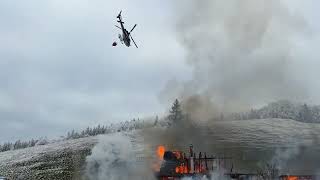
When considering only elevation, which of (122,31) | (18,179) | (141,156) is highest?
(122,31)

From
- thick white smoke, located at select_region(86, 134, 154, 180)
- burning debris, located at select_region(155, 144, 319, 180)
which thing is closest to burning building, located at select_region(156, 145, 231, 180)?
burning debris, located at select_region(155, 144, 319, 180)

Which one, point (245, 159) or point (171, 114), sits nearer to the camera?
point (171, 114)

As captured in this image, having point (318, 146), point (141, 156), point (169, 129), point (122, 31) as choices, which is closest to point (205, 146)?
point (169, 129)

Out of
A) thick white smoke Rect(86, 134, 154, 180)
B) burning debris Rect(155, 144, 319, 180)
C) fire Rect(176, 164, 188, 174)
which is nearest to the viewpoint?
burning debris Rect(155, 144, 319, 180)

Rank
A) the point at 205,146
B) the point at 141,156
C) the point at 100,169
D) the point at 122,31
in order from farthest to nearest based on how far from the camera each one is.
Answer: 1. the point at 205,146
2. the point at 141,156
3. the point at 100,169
4. the point at 122,31

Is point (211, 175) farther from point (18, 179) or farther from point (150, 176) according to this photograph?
point (18, 179)

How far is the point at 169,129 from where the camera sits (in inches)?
4560

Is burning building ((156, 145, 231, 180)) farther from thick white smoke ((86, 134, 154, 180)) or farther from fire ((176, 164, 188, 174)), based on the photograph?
thick white smoke ((86, 134, 154, 180))

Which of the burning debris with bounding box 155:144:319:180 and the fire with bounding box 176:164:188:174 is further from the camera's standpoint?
the fire with bounding box 176:164:188:174

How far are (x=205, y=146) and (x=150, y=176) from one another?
3140 centimetres

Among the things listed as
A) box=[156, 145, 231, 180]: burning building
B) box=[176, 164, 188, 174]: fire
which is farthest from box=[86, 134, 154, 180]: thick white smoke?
box=[176, 164, 188, 174]: fire

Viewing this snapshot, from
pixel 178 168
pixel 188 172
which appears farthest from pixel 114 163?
pixel 188 172

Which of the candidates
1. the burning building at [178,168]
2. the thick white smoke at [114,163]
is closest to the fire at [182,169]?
the burning building at [178,168]

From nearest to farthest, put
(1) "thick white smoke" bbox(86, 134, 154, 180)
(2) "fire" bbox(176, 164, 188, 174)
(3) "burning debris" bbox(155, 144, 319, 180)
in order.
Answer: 1. (3) "burning debris" bbox(155, 144, 319, 180)
2. (2) "fire" bbox(176, 164, 188, 174)
3. (1) "thick white smoke" bbox(86, 134, 154, 180)
